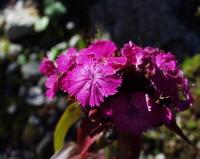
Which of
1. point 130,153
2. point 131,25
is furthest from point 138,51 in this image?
point 131,25

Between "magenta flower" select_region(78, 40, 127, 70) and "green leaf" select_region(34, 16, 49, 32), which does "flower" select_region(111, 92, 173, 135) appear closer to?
"magenta flower" select_region(78, 40, 127, 70)

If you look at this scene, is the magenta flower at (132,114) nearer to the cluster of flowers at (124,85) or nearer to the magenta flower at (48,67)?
the cluster of flowers at (124,85)

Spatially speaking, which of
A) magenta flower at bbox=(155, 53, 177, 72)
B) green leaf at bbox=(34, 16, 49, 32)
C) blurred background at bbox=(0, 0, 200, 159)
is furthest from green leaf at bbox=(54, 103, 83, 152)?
green leaf at bbox=(34, 16, 49, 32)

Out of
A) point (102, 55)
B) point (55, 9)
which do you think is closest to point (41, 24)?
point (55, 9)

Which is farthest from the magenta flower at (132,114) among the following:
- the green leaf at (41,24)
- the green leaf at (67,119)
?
the green leaf at (41,24)

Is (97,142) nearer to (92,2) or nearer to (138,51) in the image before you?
(138,51)
